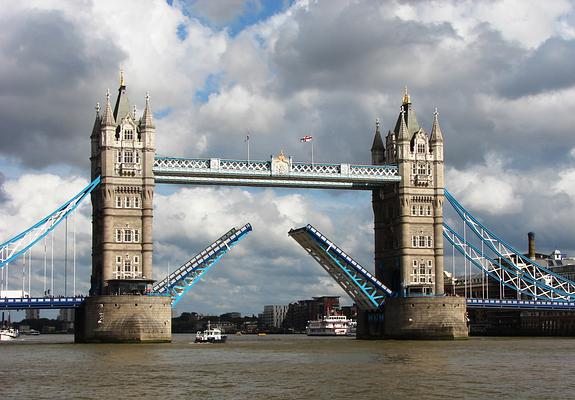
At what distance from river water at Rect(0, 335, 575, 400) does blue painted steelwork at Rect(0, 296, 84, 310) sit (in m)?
14.0

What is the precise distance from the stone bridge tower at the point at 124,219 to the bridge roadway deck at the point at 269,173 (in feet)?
8.73

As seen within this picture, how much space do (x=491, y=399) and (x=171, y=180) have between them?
195 feet

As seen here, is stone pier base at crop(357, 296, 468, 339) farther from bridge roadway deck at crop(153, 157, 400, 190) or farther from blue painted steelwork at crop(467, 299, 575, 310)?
bridge roadway deck at crop(153, 157, 400, 190)

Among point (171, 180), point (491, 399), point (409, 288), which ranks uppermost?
point (171, 180)

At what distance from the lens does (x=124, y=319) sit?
302ft

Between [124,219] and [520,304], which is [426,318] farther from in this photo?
[124,219]

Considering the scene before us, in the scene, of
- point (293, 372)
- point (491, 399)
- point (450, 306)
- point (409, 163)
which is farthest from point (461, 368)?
point (409, 163)

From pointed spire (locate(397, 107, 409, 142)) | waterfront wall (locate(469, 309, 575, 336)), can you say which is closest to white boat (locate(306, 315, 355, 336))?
waterfront wall (locate(469, 309, 575, 336))

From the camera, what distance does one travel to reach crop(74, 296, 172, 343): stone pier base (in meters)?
92.1

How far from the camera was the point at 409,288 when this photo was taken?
347 ft

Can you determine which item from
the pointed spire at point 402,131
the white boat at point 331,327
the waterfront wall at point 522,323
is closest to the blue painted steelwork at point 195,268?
the pointed spire at point 402,131

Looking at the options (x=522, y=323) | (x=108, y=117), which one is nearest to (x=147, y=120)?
(x=108, y=117)

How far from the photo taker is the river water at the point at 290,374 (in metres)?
48.2

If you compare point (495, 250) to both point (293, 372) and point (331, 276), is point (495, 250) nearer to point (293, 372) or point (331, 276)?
point (331, 276)
